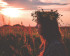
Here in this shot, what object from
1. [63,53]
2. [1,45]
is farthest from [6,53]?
[63,53]

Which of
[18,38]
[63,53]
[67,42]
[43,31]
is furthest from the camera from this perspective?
[18,38]

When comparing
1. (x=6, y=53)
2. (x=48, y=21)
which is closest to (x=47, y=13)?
(x=48, y=21)

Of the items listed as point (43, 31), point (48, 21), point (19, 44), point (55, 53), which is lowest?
point (19, 44)

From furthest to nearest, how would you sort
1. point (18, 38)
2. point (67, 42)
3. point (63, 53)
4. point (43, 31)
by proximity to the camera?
point (18, 38) < point (67, 42) < point (43, 31) < point (63, 53)

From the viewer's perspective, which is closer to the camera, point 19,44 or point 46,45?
point 46,45

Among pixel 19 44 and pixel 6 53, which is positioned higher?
pixel 19 44

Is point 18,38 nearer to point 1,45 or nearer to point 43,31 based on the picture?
point 1,45

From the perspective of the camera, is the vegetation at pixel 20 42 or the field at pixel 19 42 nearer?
the vegetation at pixel 20 42

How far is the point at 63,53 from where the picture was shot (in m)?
2.57

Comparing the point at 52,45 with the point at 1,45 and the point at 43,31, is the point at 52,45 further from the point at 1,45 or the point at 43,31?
the point at 1,45

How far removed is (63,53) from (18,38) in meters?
3.09

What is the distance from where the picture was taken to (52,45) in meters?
2.69

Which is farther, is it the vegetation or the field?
the field

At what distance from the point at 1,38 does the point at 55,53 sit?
3583mm
